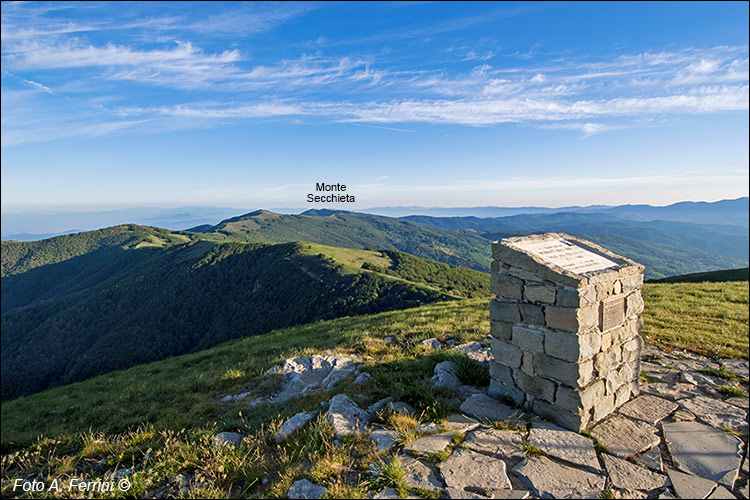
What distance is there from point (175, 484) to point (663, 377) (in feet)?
31.1

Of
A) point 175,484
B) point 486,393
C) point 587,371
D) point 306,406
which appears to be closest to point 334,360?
point 306,406

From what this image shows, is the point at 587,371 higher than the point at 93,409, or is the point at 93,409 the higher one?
the point at 587,371

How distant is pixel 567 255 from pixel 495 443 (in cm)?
357

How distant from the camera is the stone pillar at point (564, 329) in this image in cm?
544

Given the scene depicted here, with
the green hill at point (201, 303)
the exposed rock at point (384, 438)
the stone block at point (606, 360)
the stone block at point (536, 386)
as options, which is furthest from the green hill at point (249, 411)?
A: the green hill at point (201, 303)

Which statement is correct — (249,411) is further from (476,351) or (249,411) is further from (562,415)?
(562,415)

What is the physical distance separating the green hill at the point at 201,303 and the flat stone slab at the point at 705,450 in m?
75.0

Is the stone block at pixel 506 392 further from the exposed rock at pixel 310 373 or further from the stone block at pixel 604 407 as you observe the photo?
the exposed rock at pixel 310 373

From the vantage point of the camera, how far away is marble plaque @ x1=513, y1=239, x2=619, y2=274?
5.91 metres

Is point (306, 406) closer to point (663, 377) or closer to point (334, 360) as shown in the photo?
point (334, 360)

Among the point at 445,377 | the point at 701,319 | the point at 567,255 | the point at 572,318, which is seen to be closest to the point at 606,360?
the point at 572,318

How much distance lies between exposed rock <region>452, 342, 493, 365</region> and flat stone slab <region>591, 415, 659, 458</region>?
2655 millimetres

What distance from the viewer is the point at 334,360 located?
397 inches

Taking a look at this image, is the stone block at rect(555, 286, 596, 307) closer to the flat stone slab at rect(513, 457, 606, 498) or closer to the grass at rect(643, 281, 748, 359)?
the flat stone slab at rect(513, 457, 606, 498)
